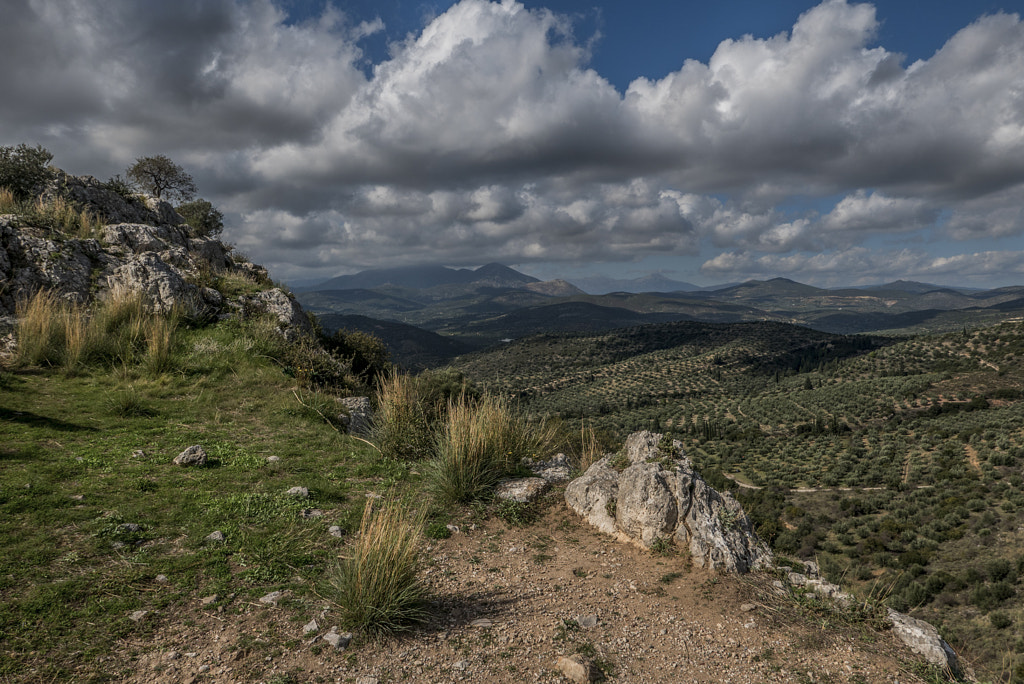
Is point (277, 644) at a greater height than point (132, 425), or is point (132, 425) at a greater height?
point (132, 425)

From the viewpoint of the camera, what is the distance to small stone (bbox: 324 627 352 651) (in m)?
3.79

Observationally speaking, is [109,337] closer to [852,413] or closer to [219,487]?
[219,487]

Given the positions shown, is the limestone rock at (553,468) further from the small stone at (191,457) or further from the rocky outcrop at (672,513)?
the small stone at (191,457)

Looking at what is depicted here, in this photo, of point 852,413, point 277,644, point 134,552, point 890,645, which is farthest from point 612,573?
point 852,413

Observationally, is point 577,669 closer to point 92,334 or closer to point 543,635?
point 543,635

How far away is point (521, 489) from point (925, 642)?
5.05 meters

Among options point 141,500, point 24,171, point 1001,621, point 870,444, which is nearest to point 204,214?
point 24,171

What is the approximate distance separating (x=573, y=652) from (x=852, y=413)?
216 ft

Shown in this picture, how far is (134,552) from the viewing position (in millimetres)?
4605

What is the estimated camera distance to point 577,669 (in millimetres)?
3693

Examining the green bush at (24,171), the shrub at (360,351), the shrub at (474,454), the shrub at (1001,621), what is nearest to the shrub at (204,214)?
the green bush at (24,171)

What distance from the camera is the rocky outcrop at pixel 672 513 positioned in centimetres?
587

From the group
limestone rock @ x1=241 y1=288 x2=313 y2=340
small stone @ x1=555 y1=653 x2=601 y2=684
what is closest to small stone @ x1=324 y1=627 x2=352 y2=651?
small stone @ x1=555 y1=653 x2=601 y2=684

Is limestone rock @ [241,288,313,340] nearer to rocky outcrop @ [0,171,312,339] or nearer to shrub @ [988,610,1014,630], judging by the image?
rocky outcrop @ [0,171,312,339]
